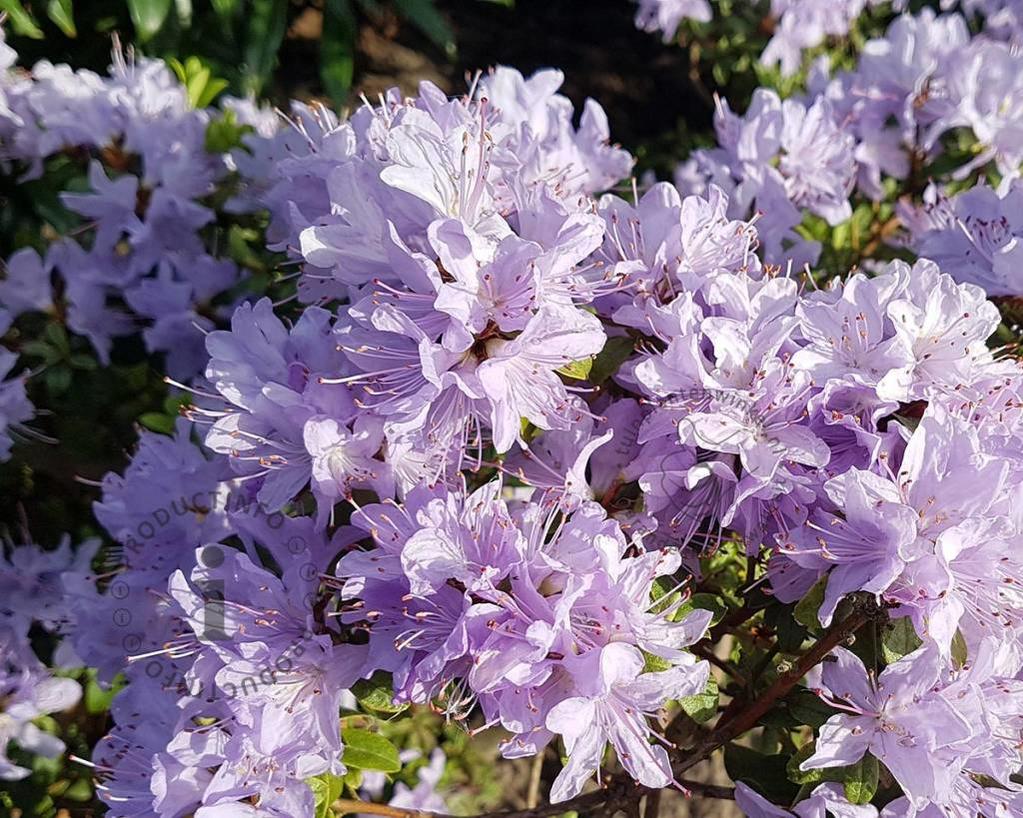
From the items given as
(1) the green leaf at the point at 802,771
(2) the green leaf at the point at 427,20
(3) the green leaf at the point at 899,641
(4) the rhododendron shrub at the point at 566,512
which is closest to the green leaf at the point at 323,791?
(4) the rhododendron shrub at the point at 566,512

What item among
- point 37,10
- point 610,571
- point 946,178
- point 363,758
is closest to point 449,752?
point 363,758

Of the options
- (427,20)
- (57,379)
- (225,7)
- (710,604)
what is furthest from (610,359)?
(427,20)

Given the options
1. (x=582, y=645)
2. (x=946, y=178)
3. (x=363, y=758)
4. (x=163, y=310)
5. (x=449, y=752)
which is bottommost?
(x=449, y=752)

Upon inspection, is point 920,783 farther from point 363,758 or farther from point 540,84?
point 540,84

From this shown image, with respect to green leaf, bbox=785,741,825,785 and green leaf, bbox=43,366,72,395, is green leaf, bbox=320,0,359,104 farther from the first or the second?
green leaf, bbox=785,741,825,785

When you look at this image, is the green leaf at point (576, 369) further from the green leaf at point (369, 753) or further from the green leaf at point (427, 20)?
the green leaf at point (427, 20)

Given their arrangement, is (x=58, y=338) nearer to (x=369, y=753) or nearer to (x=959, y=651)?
(x=369, y=753)

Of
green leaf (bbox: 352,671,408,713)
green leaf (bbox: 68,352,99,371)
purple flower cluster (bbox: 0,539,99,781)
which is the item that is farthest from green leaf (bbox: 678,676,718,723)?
green leaf (bbox: 68,352,99,371)
